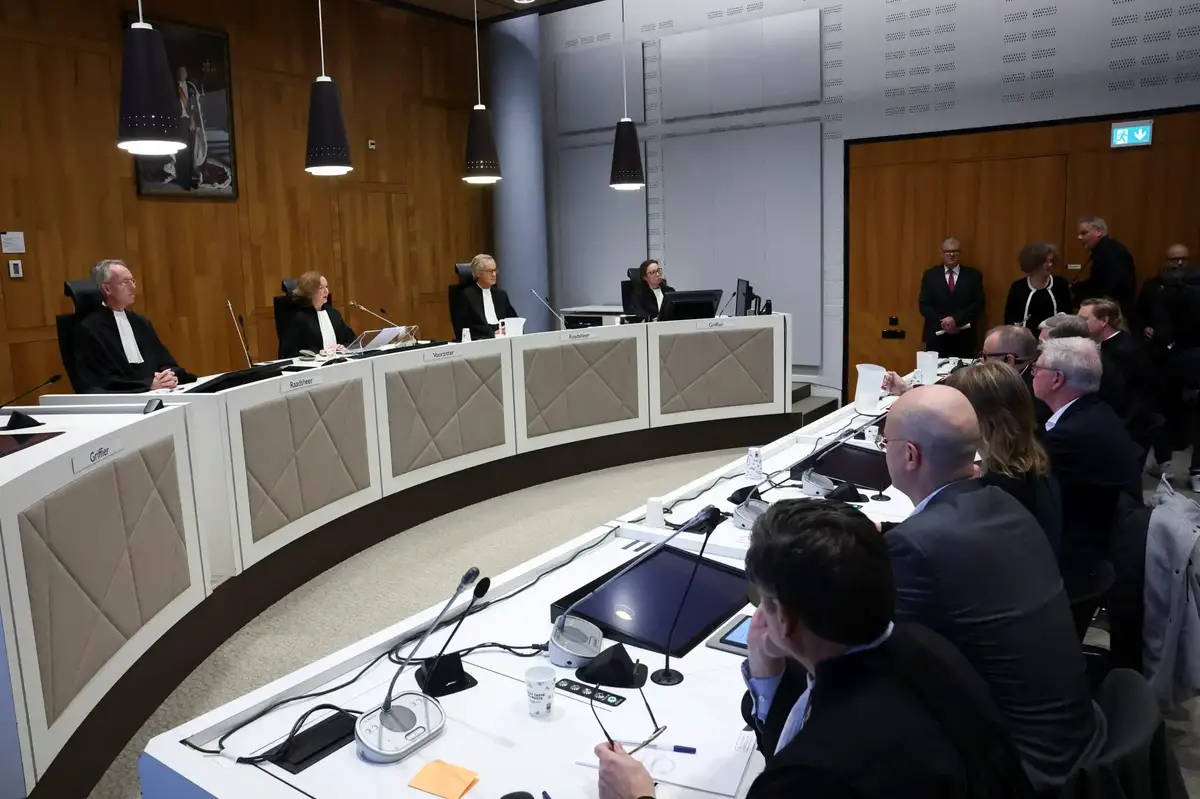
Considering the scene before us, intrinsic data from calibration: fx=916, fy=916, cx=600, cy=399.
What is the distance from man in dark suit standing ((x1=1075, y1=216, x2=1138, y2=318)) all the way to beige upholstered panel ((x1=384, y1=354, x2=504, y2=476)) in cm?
432

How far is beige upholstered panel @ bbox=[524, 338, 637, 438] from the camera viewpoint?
18.5 feet

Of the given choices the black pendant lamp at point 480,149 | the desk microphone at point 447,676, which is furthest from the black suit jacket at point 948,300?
the desk microphone at point 447,676

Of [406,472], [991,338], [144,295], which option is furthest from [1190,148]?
[144,295]

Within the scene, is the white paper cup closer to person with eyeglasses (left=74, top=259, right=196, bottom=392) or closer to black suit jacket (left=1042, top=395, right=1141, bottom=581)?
black suit jacket (left=1042, top=395, right=1141, bottom=581)

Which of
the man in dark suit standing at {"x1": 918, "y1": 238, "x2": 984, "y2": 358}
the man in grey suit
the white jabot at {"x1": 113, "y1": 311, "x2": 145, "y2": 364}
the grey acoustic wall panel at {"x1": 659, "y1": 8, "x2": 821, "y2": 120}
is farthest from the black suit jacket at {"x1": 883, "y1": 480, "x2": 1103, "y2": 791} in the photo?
the grey acoustic wall panel at {"x1": 659, "y1": 8, "x2": 821, "y2": 120}

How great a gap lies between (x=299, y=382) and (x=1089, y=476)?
3.08 meters

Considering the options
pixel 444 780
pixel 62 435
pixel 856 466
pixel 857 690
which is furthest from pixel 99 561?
pixel 856 466

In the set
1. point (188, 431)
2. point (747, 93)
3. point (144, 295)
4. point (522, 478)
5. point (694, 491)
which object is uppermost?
point (747, 93)

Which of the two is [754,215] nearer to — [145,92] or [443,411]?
[443,411]

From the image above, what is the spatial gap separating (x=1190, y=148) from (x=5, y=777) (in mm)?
7530

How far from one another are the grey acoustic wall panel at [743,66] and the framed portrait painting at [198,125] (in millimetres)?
3949

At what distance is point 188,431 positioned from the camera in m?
3.29

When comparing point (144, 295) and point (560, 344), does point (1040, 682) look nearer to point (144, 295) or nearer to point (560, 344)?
point (560, 344)

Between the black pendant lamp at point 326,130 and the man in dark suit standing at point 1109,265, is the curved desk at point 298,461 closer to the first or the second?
the black pendant lamp at point 326,130
